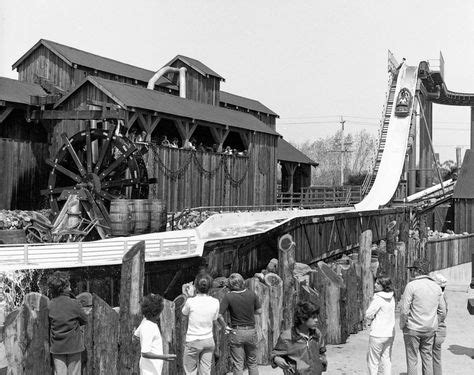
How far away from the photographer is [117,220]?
53.6ft

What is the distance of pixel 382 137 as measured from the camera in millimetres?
44969

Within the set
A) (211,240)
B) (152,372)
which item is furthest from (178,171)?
(152,372)

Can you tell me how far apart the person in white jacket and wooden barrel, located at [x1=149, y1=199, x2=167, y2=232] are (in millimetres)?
9870

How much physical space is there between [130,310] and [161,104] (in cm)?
1504

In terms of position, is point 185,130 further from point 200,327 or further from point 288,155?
point 288,155

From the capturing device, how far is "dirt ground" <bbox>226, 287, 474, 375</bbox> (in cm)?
1009

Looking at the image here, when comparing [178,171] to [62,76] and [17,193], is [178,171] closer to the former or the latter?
[17,193]

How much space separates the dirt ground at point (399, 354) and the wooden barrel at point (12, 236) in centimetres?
783

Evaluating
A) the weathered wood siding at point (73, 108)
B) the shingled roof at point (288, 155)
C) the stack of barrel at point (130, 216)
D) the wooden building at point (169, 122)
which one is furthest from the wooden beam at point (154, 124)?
the shingled roof at point (288, 155)

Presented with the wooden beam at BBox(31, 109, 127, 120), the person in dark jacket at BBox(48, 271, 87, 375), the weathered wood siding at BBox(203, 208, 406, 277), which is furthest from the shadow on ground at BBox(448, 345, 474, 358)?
the wooden beam at BBox(31, 109, 127, 120)

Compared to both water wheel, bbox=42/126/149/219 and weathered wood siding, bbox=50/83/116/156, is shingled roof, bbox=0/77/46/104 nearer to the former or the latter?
weathered wood siding, bbox=50/83/116/156

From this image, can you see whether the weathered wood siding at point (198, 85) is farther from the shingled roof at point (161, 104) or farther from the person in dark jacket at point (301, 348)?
the person in dark jacket at point (301, 348)

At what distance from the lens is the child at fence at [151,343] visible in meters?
6.11

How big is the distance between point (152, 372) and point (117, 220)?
1060cm
